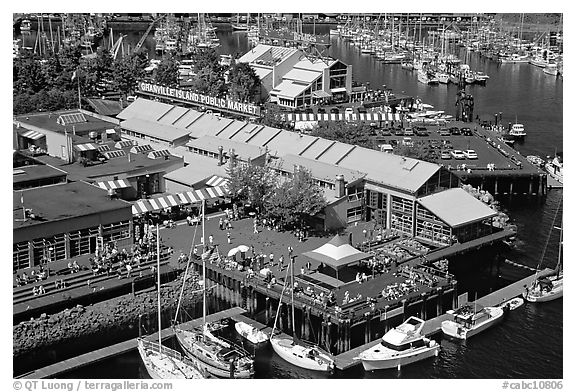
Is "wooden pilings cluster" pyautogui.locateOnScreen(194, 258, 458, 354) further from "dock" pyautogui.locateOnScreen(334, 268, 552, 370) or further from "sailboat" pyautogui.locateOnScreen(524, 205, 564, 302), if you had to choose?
"sailboat" pyautogui.locateOnScreen(524, 205, 564, 302)

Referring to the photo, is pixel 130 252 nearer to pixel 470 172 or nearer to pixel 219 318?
pixel 219 318

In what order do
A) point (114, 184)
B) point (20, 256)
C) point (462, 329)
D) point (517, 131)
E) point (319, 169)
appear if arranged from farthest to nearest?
point (517, 131)
point (319, 169)
point (114, 184)
point (20, 256)
point (462, 329)

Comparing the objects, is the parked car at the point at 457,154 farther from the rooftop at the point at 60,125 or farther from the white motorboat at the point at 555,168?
the rooftop at the point at 60,125

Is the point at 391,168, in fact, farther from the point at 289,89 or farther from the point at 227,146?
the point at 289,89

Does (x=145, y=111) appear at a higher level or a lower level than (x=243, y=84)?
higher

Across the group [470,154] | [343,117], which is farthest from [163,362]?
[343,117]

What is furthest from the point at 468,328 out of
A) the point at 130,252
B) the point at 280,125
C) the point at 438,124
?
the point at 438,124
